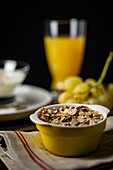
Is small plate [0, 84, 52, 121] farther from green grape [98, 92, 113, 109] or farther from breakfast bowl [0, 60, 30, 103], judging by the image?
green grape [98, 92, 113, 109]

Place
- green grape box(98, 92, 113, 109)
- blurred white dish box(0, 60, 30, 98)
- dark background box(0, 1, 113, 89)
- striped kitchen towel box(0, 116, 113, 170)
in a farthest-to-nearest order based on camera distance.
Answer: dark background box(0, 1, 113, 89), blurred white dish box(0, 60, 30, 98), green grape box(98, 92, 113, 109), striped kitchen towel box(0, 116, 113, 170)

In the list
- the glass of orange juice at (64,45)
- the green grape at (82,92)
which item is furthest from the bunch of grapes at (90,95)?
the glass of orange juice at (64,45)

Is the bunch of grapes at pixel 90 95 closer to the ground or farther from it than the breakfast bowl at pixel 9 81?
farther from it

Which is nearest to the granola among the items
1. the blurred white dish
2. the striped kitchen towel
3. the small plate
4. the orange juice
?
the striped kitchen towel

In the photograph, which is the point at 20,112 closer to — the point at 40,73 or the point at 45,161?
the point at 45,161

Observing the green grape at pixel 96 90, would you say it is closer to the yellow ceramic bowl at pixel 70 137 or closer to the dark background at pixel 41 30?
the yellow ceramic bowl at pixel 70 137

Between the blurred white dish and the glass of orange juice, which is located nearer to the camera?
the blurred white dish
